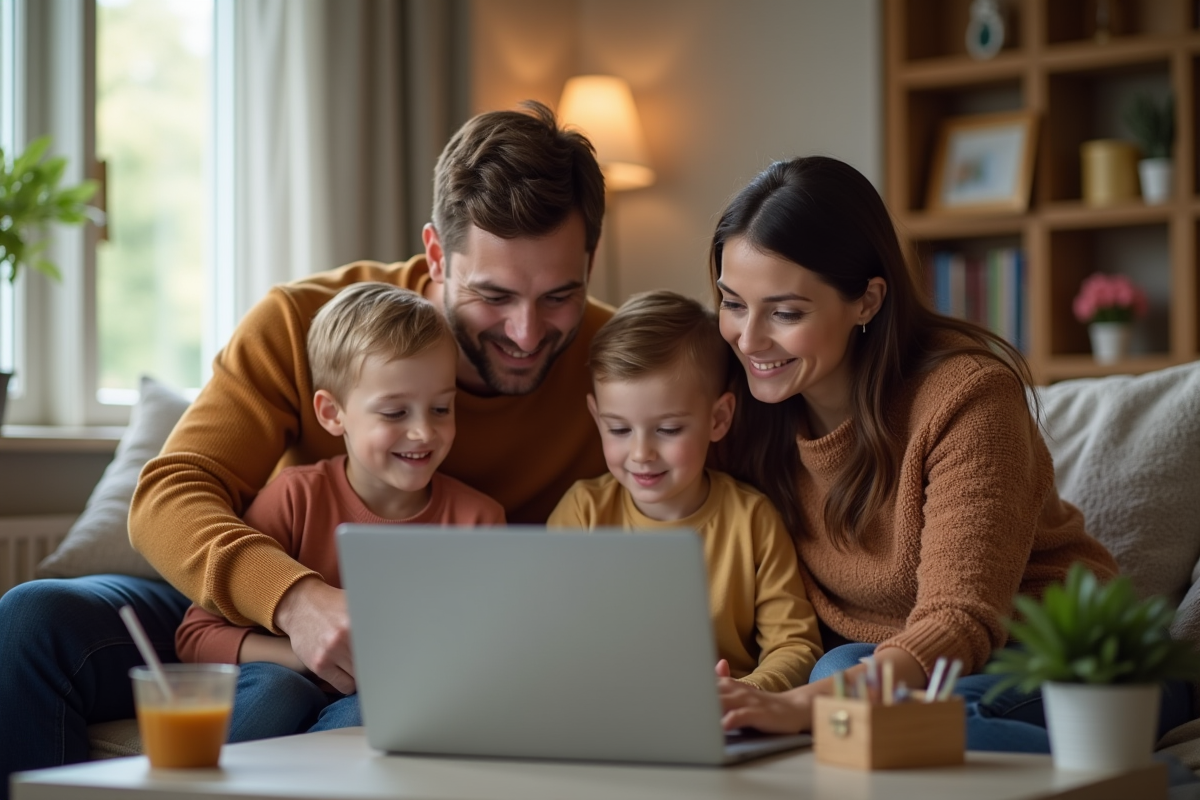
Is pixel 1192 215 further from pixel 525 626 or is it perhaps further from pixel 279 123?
pixel 525 626

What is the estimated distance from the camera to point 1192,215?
3.41 m

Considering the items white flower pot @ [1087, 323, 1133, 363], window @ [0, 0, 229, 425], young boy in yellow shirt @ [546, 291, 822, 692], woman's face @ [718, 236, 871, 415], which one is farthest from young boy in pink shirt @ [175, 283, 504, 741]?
white flower pot @ [1087, 323, 1133, 363]

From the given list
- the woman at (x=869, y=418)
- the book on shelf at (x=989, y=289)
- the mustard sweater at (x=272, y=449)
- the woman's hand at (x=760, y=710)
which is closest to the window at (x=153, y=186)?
the mustard sweater at (x=272, y=449)

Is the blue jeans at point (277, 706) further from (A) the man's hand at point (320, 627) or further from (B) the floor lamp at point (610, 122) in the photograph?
(B) the floor lamp at point (610, 122)

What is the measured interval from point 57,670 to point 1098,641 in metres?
1.23

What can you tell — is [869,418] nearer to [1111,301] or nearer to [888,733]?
[888,733]

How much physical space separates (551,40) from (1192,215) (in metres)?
1.95

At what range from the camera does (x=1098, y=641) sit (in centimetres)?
109

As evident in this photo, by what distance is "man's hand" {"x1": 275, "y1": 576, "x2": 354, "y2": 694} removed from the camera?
1.52m

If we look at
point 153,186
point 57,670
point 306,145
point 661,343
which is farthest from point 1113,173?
point 57,670

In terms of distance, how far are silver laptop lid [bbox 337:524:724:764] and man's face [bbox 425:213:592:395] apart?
806mm

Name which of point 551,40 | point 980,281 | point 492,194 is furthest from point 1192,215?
point 492,194

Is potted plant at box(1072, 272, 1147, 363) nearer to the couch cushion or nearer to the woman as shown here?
the couch cushion

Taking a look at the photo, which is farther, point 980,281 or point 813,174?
point 980,281
